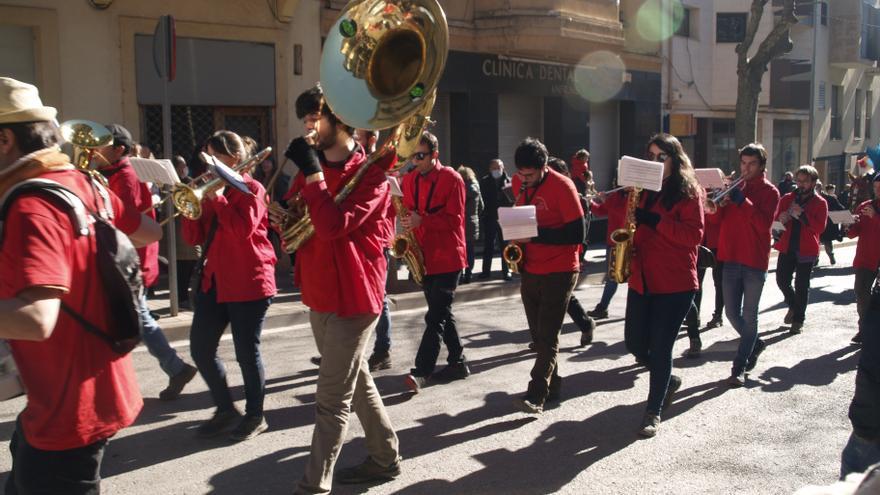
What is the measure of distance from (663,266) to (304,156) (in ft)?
8.05

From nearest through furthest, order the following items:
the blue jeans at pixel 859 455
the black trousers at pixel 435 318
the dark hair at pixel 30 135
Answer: the dark hair at pixel 30 135
the blue jeans at pixel 859 455
the black trousers at pixel 435 318

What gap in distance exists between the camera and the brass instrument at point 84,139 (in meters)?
5.16

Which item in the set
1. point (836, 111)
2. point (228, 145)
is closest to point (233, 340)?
point (228, 145)

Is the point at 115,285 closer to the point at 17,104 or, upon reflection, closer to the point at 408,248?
the point at 17,104

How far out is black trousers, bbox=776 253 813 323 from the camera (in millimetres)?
8766

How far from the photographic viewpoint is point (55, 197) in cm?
259

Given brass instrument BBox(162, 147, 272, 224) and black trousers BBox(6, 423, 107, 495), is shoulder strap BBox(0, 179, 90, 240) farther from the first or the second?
brass instrument BBox(162, 147, 272, 224)

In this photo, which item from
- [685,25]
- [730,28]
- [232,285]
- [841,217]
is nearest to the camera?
[232,285]

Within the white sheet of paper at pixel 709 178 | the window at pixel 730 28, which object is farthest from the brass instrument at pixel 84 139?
the window at pixel 730 28

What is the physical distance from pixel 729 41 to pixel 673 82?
Answer: 391 centimetres

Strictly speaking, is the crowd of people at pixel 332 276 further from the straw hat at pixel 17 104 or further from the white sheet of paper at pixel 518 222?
the white sheet of paper at pixel 518 222

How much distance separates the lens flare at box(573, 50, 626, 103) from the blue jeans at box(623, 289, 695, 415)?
13.6 metres

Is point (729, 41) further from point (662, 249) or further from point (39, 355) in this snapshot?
point (39, 355)

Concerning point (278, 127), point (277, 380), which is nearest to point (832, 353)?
point (277, 380)
